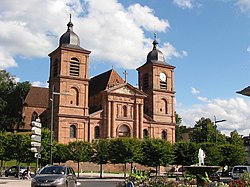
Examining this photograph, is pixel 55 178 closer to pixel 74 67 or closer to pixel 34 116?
pixel 74 67

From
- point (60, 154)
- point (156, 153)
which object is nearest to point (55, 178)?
point (156, 153)

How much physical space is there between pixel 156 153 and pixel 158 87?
24.8 m

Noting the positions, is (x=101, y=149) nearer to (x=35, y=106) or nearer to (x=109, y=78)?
(x=109, y=78)

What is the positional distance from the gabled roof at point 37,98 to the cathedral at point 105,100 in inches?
293

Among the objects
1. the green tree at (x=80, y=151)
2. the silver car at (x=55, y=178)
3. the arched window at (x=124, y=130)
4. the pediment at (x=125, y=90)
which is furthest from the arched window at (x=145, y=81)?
the silver car at (x=55, y=178)

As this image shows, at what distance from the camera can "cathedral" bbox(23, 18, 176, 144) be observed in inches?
2601

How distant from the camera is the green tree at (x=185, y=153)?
55.4 m

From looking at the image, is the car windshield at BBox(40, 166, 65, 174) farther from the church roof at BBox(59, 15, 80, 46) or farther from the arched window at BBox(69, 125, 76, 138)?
the church roof at BBox(59, 15, 80, 46)

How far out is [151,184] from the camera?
17.6 metres

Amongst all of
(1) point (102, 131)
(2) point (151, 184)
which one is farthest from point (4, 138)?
(2) point (151, 184)

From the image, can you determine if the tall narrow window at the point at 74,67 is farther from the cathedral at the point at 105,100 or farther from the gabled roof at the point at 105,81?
the gabled roof at the point at 105,81

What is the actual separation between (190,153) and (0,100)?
120ft

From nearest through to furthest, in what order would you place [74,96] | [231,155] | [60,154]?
[60,154] < [231,155] < [74,96]

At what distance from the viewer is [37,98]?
88875mm
